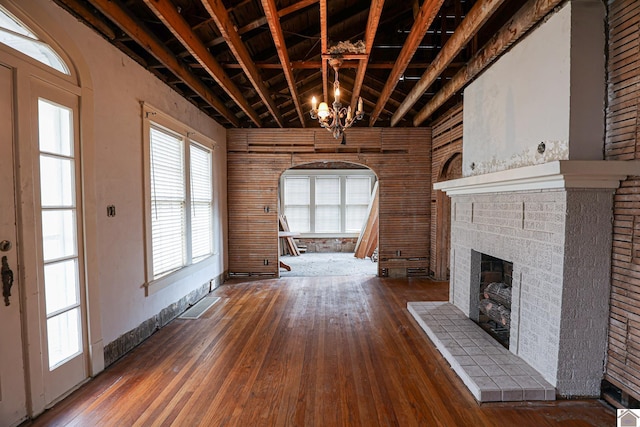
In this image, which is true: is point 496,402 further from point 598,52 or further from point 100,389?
point 100,389

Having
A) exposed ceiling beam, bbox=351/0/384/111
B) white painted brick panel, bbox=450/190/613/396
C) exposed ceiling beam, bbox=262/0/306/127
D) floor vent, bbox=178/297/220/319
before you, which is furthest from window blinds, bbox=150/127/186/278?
white painted brick panel, bbox=450/190/613/396

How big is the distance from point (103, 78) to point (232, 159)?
330cm

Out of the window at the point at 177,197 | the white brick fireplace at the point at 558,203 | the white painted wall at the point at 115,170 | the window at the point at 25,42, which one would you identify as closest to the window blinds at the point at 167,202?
the window at the point at 177,197

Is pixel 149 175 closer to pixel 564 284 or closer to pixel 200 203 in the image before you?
pixel 200 203

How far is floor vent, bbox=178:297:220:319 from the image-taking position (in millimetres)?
4061

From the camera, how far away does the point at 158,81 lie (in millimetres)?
3611

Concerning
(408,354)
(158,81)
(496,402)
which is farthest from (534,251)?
(158,81)

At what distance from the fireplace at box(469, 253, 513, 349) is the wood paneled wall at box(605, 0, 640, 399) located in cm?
102

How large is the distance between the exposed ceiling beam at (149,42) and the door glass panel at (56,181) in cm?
119

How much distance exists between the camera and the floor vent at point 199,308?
406cm

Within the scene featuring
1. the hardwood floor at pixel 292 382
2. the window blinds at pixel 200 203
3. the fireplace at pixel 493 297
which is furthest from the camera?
the window blinds at pixel 200 203

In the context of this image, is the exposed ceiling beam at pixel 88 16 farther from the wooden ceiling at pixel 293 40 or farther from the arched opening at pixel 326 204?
the arched opening at pixel 326 204

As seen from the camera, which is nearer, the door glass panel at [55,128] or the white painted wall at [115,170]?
the door glass panel at [55,128]

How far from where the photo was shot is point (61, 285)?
92.0 inches
